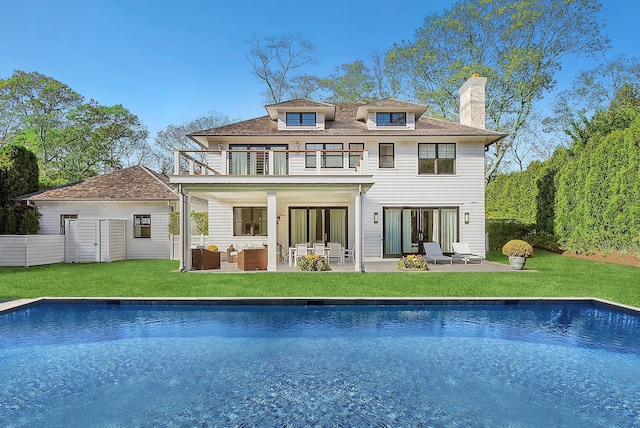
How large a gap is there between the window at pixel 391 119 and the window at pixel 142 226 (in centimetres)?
1220

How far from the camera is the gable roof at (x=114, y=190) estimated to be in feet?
61.2

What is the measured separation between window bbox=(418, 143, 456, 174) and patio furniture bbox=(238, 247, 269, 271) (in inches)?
330

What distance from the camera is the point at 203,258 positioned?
13891mm

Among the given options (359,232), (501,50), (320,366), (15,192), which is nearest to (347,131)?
(359,232)

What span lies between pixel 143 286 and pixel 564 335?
10.0 metres

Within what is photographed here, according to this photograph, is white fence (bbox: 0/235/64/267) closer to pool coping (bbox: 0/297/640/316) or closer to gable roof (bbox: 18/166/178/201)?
gable roof (bbox: 18/166/178/201)

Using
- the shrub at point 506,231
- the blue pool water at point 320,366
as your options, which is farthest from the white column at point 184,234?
the shrub at point 506,231

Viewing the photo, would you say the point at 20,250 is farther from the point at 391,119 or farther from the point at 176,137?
the point at 176,137

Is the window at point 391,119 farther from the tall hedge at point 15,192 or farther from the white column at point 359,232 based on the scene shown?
the tall hedge at point 15,192

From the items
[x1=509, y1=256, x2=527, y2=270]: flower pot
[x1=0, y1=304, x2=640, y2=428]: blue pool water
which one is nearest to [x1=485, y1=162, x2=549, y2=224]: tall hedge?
[x1=509, y1=256, x2=527, y2=270]: flower pot

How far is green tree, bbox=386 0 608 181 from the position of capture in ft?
79.7

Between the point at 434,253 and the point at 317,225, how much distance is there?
18.0ft

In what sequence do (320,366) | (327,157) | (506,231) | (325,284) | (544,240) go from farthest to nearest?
1. (506,231)
2. (544,240)
3. (327,157)
4. (325,284)
5. (320,366)

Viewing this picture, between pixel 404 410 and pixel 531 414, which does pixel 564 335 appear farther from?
pixel 404 410
